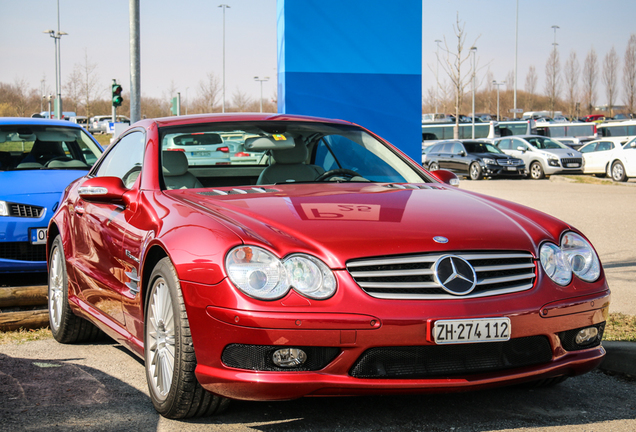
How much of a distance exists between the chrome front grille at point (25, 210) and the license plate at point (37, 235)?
A: 143 mm

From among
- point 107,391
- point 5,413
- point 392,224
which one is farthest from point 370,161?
point 5,413

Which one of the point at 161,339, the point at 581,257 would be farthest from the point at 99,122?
the point at 581,257

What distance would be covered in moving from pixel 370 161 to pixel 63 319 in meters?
2.33

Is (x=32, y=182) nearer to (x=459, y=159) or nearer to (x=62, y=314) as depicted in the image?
(x=62, y=314)

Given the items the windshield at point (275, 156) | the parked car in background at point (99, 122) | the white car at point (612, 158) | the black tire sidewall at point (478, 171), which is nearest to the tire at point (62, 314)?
the windshield at point (275, 156)

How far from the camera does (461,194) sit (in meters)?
4.24

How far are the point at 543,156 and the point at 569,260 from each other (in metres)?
25.7

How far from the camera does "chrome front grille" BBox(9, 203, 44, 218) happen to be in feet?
23.1

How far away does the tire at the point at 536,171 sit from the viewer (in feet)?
92.4

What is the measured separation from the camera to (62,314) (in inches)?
207

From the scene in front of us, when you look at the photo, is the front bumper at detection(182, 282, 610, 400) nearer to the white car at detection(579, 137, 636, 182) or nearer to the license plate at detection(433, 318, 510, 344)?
the license plate at detection(433, 318, 510, 344)

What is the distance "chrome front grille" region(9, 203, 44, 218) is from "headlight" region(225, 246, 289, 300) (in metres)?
4.57

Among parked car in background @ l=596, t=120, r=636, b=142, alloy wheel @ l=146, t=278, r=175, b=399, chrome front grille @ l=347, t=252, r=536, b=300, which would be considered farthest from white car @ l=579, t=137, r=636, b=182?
alloy wheel @ l=146, t=278, r=175, b=399

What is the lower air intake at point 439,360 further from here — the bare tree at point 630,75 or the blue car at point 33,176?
the bare tree at point 630,75
